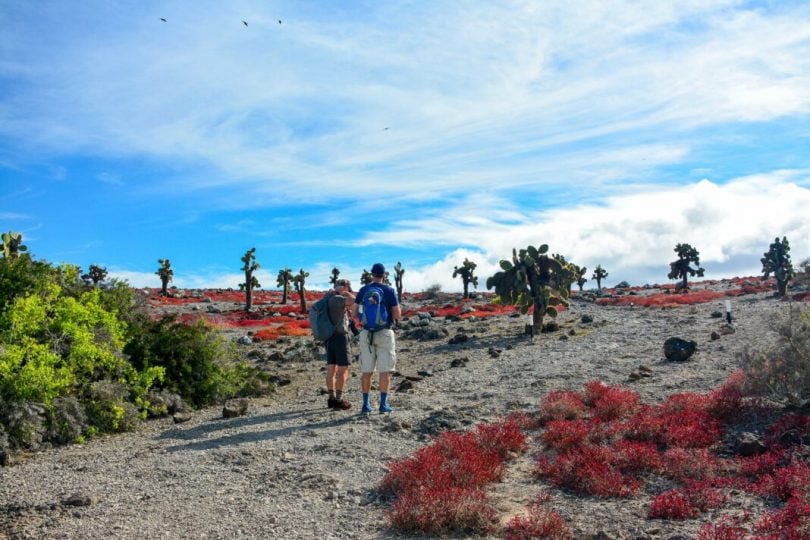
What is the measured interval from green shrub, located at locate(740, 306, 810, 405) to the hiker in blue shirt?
5842 mm

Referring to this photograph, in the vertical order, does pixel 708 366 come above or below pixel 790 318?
below

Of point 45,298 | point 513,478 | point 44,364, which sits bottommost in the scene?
point 513,478

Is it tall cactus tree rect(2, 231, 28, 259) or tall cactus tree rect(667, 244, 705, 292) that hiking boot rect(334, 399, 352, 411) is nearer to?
tall cactus tree rect(2, 231, 28, 259)

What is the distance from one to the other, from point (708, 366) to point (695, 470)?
8329 mm

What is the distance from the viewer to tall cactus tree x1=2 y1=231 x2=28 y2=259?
1263 centimetres

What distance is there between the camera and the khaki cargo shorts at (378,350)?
10.7 metres

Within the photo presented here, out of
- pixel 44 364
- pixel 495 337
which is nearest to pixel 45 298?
pixel 44 364

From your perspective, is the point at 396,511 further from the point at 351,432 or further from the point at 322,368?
the point at 322,368

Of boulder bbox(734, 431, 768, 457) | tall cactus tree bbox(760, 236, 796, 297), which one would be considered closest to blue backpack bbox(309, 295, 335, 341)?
boulder bbox(734, 431, 768, 457)

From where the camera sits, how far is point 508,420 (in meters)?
10.6

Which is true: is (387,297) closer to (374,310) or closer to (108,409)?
(374,310)

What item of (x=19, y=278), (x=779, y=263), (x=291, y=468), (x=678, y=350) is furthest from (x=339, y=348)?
(x=779, y=263)

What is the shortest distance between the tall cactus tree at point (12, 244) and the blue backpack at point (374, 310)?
23.8 feet

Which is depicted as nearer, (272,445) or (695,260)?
(272,445)
